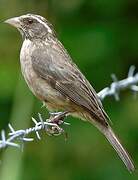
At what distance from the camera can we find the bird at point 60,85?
32.8 feet

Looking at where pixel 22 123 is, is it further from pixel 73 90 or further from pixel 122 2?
pixel 122 2

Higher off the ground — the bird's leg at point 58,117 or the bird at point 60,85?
the bird at point 60,85

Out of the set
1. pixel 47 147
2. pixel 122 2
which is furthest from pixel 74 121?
pixel 122 2

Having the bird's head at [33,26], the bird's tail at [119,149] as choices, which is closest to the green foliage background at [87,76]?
the bird's head at [33,26]

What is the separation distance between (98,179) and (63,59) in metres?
1.43

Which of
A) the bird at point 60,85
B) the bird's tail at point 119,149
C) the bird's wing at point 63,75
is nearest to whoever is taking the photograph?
the bird's tail at point 119,149

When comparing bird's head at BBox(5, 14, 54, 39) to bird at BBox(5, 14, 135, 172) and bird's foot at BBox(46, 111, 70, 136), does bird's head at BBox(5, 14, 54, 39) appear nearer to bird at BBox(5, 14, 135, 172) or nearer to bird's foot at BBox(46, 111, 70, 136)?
bird at BBox(5, 14, 135, 172)

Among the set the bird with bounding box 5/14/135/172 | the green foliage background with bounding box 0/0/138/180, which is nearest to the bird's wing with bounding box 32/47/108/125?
the bird with bounding box 5/14/135/172

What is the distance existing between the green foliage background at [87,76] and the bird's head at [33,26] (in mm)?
692

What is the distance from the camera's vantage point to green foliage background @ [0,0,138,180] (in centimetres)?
1139

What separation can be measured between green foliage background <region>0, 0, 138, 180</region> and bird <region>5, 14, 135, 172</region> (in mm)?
762

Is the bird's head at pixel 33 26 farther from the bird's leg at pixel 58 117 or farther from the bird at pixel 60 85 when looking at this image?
the bird's leg at pixel 58 117

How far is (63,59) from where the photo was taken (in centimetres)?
1035

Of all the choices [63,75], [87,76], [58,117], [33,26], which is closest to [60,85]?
[63,75]
